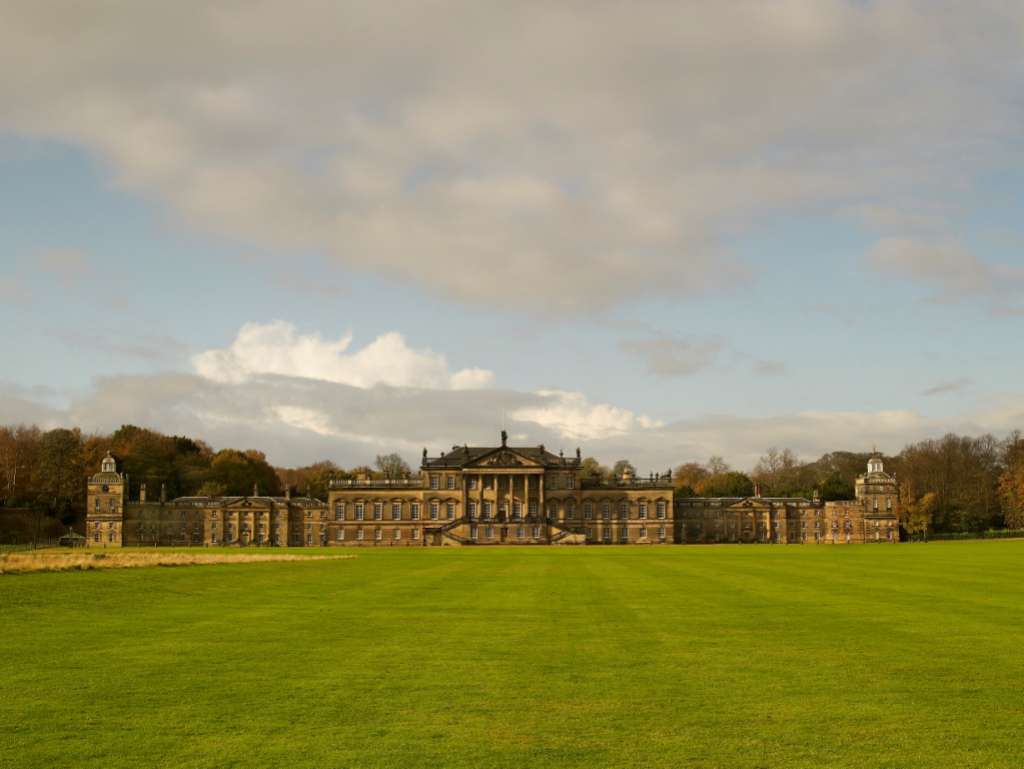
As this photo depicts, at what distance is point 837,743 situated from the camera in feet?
34.4

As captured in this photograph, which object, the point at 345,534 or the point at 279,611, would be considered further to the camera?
the point at 345,534

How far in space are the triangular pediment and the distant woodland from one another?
11.6m

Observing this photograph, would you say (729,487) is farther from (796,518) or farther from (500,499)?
(500,499)

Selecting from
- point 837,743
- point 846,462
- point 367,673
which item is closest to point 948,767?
point 837,743

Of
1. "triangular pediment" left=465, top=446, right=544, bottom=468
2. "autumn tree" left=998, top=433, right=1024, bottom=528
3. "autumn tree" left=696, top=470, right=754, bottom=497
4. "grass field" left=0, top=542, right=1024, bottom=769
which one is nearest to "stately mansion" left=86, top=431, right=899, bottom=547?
"triangular pediment" left=465, top=446, right=544, bottom=468

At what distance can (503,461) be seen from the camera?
132750mm

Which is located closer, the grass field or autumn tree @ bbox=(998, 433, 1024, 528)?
the grass field

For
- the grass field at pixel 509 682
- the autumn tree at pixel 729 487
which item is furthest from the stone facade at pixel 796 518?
the grass field at pixel 509 682

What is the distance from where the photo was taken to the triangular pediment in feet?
435

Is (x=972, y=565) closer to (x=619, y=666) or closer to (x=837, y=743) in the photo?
(x=619, y=666)

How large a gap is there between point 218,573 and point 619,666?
1094 inches

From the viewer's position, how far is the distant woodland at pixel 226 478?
131m

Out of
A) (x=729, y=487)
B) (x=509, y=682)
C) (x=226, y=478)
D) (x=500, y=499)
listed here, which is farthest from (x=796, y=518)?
(x=509, y=682)

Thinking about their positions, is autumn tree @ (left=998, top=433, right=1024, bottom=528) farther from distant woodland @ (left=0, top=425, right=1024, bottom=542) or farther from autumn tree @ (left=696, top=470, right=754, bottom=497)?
autumn tree @ (left=696, top=470, right=754, bottom=497)
